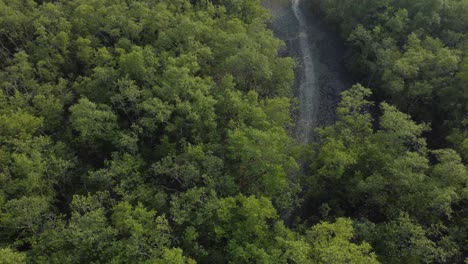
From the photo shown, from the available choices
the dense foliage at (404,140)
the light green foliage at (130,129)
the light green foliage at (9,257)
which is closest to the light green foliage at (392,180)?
the dense foliage at (404,140)

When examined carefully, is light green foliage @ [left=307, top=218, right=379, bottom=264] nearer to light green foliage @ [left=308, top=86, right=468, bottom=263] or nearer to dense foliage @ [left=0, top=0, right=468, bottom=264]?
dense foliage @ [left=0, top=0, right=468, bottom=264]

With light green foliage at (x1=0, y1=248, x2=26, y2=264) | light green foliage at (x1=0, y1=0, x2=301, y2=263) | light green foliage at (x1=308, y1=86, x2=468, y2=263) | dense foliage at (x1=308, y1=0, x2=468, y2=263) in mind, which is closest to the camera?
light green foliage at (x1=0, y1=248, x2=26, y2=264)

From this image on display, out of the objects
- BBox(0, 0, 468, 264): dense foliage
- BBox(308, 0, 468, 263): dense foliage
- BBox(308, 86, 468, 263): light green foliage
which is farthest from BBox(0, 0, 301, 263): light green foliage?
BBox(308, 0, 468, 263): dense foliage

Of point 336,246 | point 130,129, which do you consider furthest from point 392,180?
point 130,129

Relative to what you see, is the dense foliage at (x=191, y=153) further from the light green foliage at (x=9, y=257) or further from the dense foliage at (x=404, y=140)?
the dense foliage at (x=404, y=140)

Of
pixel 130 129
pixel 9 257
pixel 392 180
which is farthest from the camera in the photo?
pixel 130 129

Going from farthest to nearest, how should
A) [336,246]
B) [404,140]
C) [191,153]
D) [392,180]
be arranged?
[404,140] < [392,180] < [191,153] < [336,246]

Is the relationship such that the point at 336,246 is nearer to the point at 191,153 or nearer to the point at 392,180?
the point at 392,180

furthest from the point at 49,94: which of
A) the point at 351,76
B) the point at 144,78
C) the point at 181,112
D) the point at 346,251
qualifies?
the point at 351,76

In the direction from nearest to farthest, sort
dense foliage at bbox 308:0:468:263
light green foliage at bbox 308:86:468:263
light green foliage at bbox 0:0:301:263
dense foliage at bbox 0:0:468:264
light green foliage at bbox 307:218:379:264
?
light green foliage at bbox 307:218:379:264, light green foliage at bbox 0:0:301:263, dense foliage at bbox 0:0:468:264, light green foliage at bbox 308:86:468:263, dense foliage at bbox 308:0:468:263
